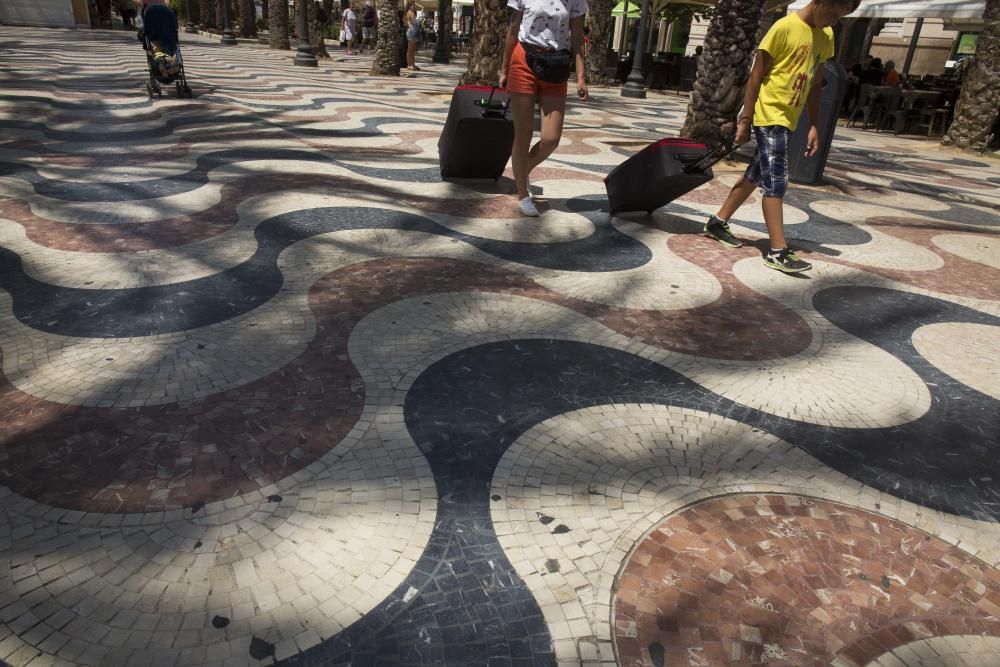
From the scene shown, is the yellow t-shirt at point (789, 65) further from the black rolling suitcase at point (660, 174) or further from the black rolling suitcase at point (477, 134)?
the black rolling suitcase at point (477, 134)

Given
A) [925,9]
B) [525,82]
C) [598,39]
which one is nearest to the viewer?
[525,82]

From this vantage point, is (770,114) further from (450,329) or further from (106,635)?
(106,635)

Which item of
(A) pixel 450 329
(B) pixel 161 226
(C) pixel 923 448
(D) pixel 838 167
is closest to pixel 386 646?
(A) pixel 450 329

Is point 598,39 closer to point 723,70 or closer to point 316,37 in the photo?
point 316,37

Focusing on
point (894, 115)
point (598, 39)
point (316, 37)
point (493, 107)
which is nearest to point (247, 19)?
point (316, 37)

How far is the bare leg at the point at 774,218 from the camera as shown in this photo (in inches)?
166

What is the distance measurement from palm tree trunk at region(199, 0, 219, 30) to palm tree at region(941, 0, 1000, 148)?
35494 mm

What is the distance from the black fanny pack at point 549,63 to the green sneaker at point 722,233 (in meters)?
1.61

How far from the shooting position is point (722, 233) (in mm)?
4887

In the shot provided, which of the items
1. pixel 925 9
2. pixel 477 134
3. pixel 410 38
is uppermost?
pixel 925 9

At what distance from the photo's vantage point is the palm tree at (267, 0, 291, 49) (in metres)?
23.1

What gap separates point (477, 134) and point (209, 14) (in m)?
36.3

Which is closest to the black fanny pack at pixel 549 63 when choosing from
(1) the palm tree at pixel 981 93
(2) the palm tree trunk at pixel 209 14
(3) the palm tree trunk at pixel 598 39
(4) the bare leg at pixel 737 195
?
(4) the bare leg at pixel 737 195

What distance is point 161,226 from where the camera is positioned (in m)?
4.32
